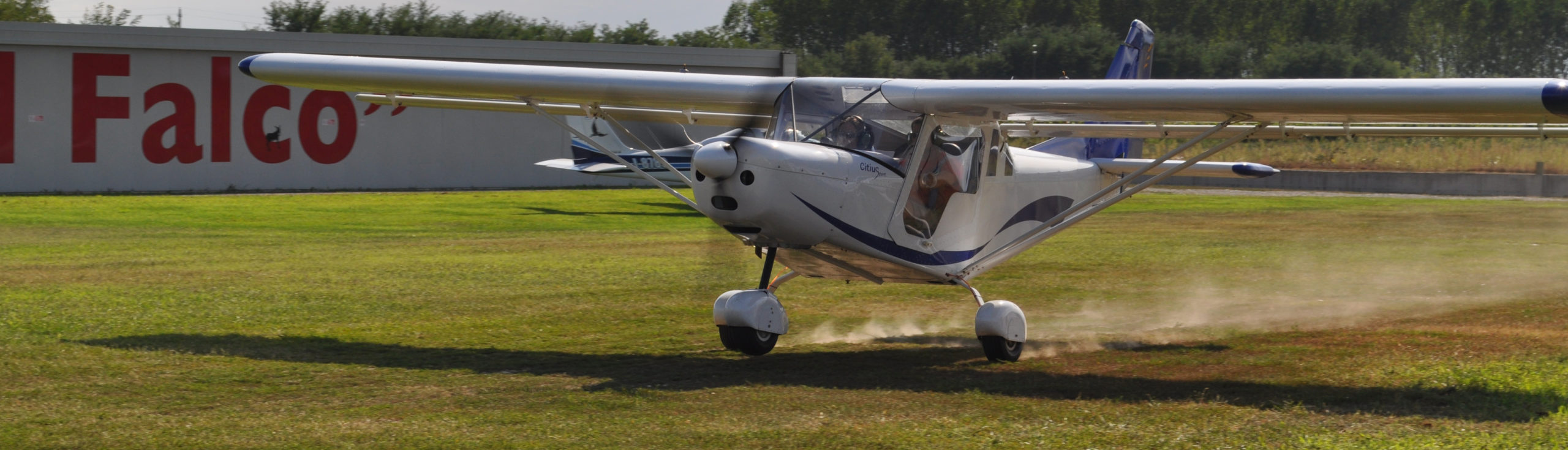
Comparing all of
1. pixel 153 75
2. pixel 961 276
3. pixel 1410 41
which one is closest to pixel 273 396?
pixel 961 276

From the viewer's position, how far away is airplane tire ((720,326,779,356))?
31.4 feet

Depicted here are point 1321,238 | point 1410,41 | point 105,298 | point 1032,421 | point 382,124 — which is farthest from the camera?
point 1410,41

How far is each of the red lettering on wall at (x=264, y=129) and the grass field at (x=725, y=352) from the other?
43.4 ft

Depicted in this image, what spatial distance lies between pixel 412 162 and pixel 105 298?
2533 centimetres

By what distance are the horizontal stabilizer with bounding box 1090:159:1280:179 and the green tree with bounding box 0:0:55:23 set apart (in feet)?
188

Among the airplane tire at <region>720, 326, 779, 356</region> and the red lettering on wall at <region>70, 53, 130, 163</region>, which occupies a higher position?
the red lettering on wall at <region>70, 53, 130, 163</region>

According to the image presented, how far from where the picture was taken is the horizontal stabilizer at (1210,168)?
40.2 ft

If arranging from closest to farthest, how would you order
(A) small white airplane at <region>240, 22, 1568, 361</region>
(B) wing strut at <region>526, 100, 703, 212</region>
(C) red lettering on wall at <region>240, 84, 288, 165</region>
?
1. (A) small white airplane at <region>240, 22, 1568, 361</region>
2. (B) wing strut at <region>526, 100, 703, 212</region>
3. (C) red lettering on wall at <region>240, 84, 288, 165</region>

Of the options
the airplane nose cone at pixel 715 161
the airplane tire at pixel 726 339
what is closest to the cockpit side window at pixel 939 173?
the airplane tire at pixel 726 339

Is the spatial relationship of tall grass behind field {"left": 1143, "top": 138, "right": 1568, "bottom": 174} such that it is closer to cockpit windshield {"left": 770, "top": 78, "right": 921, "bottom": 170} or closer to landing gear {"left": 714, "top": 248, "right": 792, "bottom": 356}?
cockpit windshield {"left": 770, "top": 78, "right": 921, "bottom": 170}

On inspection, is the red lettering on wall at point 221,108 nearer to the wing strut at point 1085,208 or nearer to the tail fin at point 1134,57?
the tail fin at point 1134,57

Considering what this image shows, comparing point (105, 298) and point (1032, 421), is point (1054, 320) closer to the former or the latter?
point (1032, 421)

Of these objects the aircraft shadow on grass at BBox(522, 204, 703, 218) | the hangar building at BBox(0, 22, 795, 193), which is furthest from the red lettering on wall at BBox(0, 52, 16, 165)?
the aircraft shadow on grass at BBox(522, 204, 703, 218)

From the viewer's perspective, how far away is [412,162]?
37.2 meters
